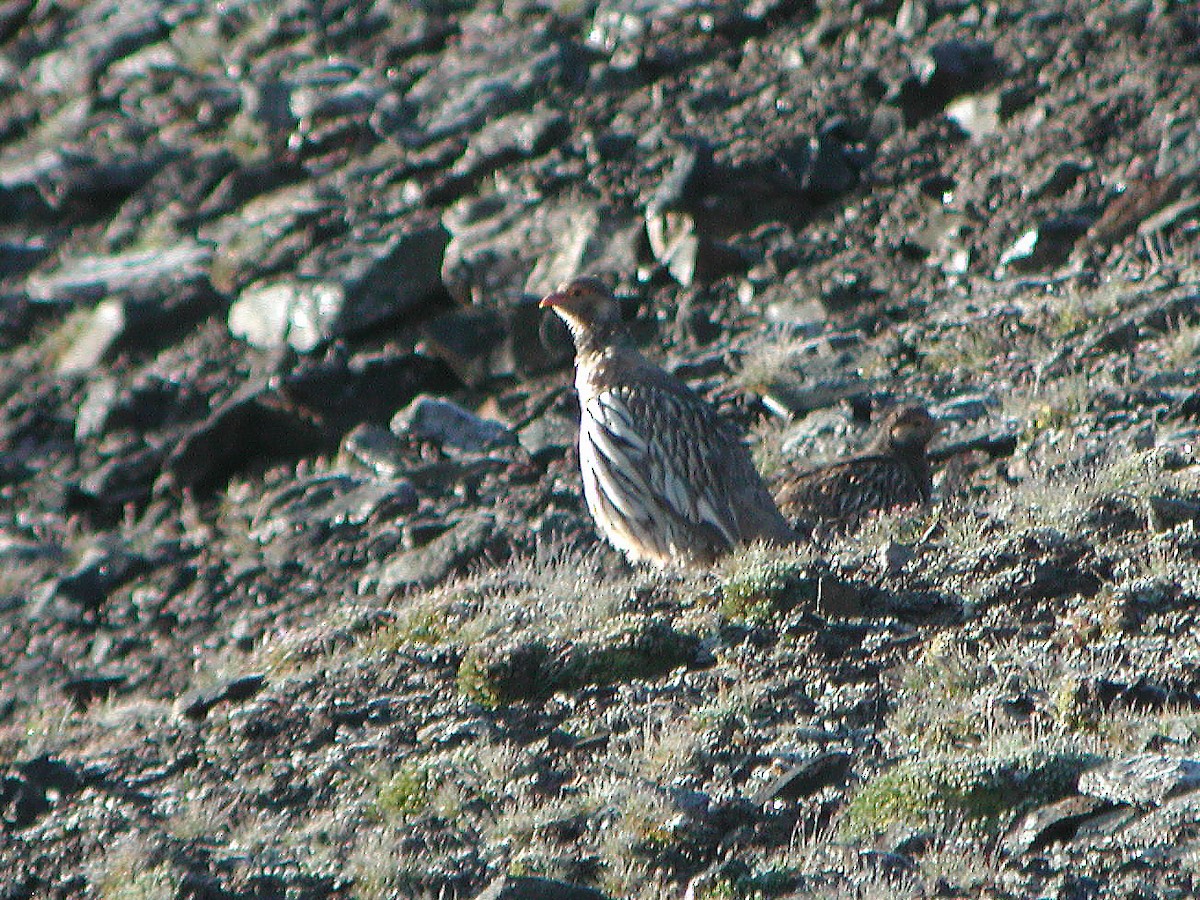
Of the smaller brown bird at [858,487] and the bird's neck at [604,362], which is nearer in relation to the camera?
the smaller brown bird at [858,487]

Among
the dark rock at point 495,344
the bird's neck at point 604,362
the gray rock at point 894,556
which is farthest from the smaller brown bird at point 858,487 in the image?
the dark rock at point 495,344

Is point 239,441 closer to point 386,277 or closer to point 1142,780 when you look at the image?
point 386,277

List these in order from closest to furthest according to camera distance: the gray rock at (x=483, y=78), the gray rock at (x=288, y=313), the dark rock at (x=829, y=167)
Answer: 1. the dark rock at (x=829, y=167)
2. the gray rock at (x=288, y=313)
3. the gray rock at (x=483, y=78)

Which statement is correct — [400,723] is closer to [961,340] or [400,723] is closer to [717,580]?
[717,580]

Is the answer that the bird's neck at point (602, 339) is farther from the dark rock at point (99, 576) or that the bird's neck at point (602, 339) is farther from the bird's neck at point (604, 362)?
the dark rock at point (99, 576)

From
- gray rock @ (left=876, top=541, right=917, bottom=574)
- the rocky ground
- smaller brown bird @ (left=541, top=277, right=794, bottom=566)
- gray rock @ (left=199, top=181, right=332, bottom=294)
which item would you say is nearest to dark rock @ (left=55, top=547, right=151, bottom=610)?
the rocky ground

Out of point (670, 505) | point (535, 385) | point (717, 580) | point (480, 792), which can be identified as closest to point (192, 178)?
point (535, 385)

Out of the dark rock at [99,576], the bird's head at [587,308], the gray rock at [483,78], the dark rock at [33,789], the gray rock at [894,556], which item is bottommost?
the dark rock at [99,576]


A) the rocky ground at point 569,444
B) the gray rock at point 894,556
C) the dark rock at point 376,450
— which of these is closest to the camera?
the rocky ground at point 569,444

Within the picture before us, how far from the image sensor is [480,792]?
25.4 ft

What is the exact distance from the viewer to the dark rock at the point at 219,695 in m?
9.88

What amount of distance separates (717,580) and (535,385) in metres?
8.75

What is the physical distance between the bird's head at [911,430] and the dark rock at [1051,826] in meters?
6.10

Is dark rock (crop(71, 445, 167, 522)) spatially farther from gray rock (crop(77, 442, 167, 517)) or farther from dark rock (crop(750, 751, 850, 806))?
dark rock (crop(750, 751, 850, 806))
